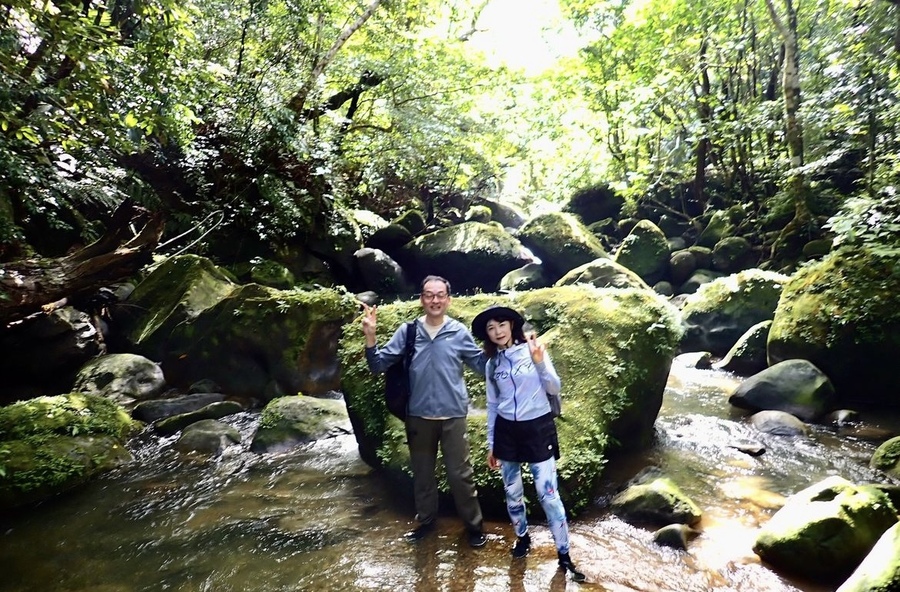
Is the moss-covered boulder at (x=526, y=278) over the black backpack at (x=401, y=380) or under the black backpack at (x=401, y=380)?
under

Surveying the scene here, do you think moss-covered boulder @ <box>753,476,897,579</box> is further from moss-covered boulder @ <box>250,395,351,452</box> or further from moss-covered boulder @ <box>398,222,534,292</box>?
moss-covered boulder @ <box>398,222,534,292</box>

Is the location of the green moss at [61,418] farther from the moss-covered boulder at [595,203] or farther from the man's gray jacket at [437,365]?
the moss-covered boulder at [595,203]

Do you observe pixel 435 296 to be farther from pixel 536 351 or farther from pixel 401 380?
pixel 536 351

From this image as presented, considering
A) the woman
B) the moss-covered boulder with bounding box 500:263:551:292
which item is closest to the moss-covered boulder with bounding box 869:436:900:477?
the woman

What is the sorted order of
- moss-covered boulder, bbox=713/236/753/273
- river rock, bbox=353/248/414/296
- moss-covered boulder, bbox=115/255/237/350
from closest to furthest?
moss-covered boulder, bbox=115/255/237/350, moss-covered boulder, bbox=713/236/753/273, river rock, bbox=353/248/414/296

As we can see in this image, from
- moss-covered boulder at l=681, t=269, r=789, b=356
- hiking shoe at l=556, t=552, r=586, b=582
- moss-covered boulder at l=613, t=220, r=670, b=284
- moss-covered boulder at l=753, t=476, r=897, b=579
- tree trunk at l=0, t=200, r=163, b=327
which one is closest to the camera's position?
moss-covered boulder at l=753, t=476, r=897, b=579

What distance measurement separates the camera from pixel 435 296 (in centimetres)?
398

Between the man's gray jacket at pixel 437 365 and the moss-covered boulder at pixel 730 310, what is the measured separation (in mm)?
Result: 7545

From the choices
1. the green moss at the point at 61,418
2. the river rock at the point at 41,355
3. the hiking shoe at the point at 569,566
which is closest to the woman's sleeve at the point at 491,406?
the hiking shoe at the point at 569,566

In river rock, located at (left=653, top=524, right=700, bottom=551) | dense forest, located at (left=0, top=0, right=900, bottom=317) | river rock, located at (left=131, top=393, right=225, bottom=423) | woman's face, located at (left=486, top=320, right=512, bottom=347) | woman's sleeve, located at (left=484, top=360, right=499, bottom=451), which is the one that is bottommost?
river rock, located at (left=653, top=524, right=700, bottom=551)

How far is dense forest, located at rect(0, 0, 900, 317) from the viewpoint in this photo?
6.09 metres

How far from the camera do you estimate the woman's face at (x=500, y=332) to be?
3.72 m

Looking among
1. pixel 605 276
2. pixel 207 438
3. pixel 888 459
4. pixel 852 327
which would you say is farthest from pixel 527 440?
pixel 605 276

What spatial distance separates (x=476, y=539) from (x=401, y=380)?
4.43 feet
